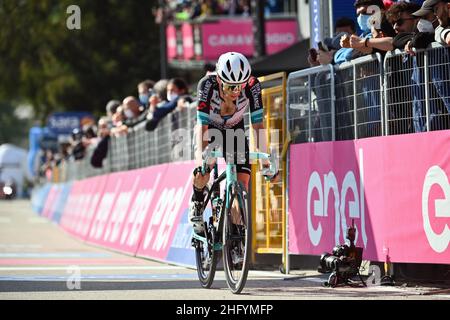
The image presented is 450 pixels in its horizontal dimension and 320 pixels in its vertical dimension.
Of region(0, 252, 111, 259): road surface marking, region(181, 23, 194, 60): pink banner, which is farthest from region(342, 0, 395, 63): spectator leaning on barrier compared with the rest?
region(181, 23, 194, 60): pink banner

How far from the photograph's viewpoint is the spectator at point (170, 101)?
60.6 ft

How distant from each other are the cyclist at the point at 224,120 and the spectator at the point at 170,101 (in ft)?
21.9

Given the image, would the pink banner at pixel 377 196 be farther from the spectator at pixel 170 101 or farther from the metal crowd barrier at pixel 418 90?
the spectator at pixel 170 101

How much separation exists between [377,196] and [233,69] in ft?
5.85

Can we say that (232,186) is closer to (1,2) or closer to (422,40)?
(422,40)

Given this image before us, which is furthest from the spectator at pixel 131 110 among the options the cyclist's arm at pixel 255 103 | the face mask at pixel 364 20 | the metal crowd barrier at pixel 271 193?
the cyclist's arm at pixel 255 103

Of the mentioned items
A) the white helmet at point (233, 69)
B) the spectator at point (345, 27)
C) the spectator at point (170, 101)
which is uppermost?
the spectator at point (345, 27)

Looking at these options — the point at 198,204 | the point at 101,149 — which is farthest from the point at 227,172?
the point at 101,149

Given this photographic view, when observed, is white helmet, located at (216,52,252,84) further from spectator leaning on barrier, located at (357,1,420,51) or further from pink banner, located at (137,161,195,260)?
pink banner, located at (137,161,195,260)

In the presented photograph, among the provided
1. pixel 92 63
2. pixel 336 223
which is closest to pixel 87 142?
pixel 336 223

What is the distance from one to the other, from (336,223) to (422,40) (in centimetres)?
230

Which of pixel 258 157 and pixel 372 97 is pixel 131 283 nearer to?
pixel 258 157

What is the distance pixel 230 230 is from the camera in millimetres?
11039

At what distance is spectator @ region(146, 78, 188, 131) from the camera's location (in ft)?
60.6
